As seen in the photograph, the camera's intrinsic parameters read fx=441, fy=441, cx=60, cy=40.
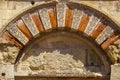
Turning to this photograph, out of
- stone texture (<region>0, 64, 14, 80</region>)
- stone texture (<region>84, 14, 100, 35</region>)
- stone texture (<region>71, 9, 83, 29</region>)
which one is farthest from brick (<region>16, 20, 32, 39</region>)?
stone texture (<region>84, 14, 100, 35</region>)

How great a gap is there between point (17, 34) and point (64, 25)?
54 cm

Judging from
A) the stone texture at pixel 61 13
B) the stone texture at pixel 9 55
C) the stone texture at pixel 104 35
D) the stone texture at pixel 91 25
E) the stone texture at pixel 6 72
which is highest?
the stone texture at pixel 61 13

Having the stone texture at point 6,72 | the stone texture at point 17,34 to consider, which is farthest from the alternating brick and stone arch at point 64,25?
the stone texture at point 6,72

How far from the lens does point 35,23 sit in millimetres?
4969

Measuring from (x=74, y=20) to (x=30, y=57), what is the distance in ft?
2.15

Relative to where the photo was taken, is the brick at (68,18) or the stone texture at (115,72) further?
the brick at (68,18)

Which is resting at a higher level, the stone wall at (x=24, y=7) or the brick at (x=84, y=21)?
the stone wall at (x=24, y=7)

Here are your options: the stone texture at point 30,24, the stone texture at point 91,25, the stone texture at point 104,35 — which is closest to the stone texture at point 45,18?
the stone texture at point 30,24

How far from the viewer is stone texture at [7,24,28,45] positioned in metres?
4.94

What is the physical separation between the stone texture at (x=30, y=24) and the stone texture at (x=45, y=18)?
0.11 m

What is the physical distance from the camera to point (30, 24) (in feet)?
16.3

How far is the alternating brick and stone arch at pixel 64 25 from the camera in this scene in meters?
4.90

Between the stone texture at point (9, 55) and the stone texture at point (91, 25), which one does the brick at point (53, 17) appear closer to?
the stone texture at point (91, 25)

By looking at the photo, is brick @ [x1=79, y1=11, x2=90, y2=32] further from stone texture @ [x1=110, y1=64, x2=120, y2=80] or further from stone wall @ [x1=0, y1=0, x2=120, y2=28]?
stone texture @ [x1=110, y1=64, x2=120, y2=80]
